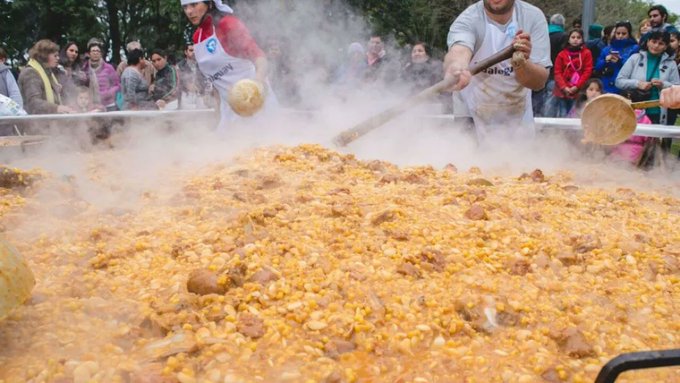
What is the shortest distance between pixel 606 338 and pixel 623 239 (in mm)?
862

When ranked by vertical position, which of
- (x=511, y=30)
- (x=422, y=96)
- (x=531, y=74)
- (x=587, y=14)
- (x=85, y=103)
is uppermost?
(x=587, y=14)

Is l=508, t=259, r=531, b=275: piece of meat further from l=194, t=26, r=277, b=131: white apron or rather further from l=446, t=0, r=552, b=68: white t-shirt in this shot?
l=194, t=26, r=277, b=131: white apron

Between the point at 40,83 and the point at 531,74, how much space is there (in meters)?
5.56

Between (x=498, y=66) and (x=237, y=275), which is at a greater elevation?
(x=498, y=66)

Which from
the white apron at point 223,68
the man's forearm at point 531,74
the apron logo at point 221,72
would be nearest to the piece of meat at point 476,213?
the man's forearm at point 531,74

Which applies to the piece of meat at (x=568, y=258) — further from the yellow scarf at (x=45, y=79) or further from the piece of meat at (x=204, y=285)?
the yellow scarf at (x=45, y=79)

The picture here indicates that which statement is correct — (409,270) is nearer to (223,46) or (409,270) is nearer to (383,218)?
(383,218)

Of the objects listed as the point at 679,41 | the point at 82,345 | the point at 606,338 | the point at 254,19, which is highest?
the point at 254,19

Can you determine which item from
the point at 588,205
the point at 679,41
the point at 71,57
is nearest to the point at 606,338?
the point at 588,205

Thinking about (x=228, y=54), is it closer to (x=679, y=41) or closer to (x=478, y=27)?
(x=478, y=27)

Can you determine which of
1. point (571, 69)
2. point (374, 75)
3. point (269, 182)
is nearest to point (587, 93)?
point (571, 69)

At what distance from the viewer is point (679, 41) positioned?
333 inches

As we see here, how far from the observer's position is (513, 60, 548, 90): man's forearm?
4.12 metres

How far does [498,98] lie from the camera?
473 centimetres
